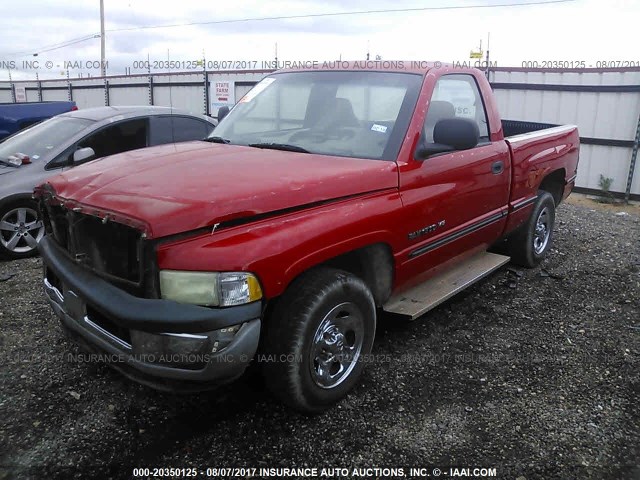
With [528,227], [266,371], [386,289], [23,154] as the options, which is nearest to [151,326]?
[266,371]

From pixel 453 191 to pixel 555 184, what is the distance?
8.60 ft

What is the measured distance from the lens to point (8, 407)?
124 inches

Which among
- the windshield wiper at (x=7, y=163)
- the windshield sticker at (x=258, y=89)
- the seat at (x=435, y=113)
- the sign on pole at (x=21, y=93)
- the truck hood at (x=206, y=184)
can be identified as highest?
the sign on pole at (x=21, y=93)

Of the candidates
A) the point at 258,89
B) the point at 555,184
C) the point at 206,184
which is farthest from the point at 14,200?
the point at 555,184

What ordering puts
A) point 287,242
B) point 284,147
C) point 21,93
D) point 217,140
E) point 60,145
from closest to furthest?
point 287,242, point 284,147, point 217,140, point 60,145, point 21,93

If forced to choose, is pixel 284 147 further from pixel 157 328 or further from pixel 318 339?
pixel 157 328

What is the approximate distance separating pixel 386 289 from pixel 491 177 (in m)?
1.46

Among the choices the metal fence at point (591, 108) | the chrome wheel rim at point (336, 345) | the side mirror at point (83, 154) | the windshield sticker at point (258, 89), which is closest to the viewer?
the chrome wheel rim at point (336, 345)

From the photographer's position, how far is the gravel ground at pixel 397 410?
276 cm

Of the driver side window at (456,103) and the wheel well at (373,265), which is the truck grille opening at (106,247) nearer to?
the wheel well at (373,265)

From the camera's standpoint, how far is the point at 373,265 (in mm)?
3371

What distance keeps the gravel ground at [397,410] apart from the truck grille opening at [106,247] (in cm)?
91

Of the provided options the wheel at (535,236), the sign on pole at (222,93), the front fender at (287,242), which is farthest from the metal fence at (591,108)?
the front fender at (287,242)

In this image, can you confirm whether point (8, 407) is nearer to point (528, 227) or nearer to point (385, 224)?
point (385, 224)
